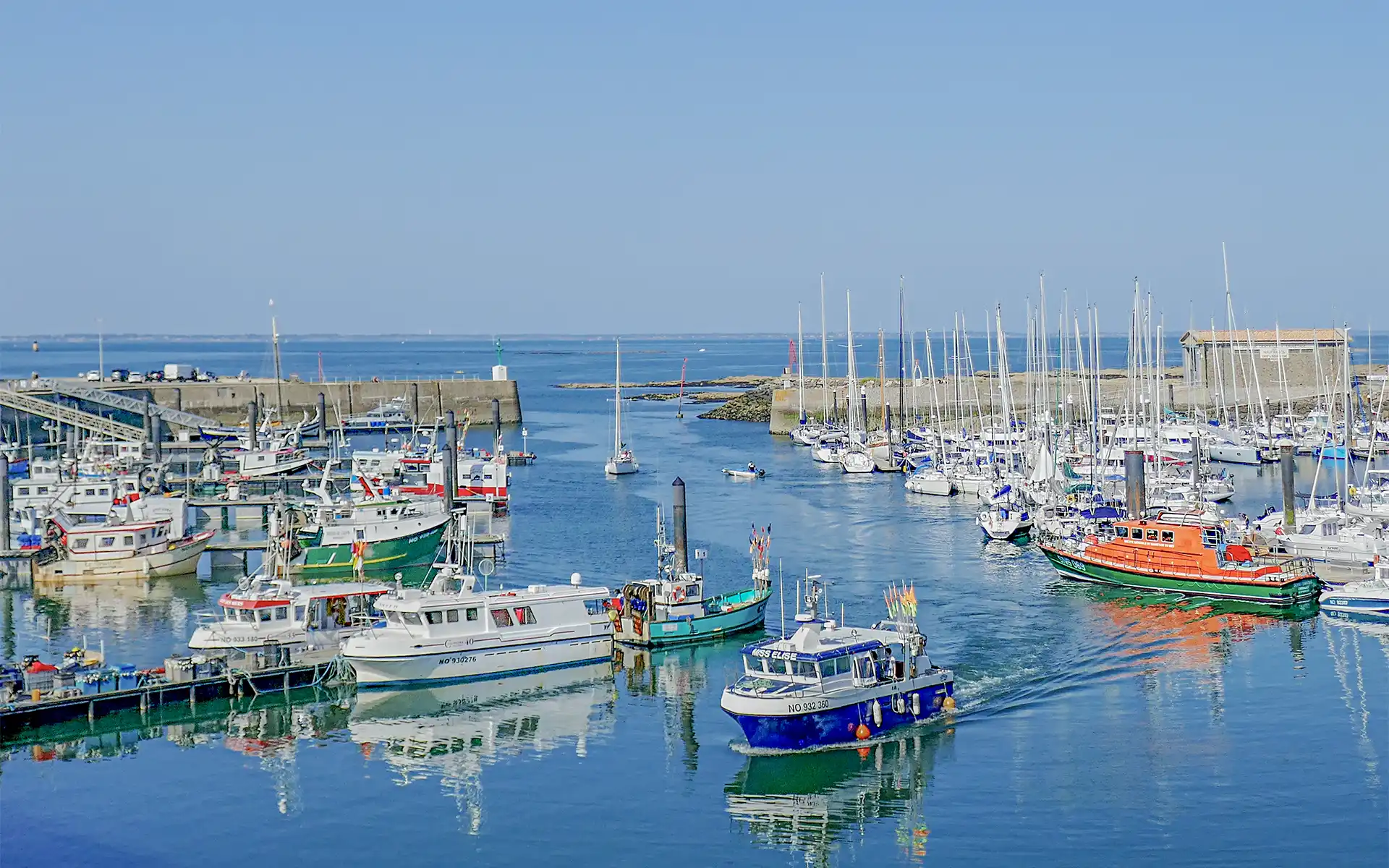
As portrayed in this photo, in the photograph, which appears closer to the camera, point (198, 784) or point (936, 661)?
point (198, 784)

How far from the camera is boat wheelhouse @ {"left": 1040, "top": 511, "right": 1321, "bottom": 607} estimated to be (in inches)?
1815

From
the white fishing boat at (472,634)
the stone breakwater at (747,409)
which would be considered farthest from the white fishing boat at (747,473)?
the white fishing boat at (472,634)

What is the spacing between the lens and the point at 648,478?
85.0 meters

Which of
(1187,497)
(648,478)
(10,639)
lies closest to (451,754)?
(10,639)

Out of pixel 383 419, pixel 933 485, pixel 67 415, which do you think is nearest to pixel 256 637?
pixel 933 485

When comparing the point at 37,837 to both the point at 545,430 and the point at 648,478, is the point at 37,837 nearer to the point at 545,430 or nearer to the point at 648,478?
the point at 648,478

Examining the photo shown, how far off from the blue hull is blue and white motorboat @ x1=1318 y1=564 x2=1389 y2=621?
18.6 meters

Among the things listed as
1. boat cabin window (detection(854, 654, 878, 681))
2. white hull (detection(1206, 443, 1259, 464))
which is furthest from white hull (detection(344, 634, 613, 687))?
white hull (detection(1206, 443, 1259, 464))

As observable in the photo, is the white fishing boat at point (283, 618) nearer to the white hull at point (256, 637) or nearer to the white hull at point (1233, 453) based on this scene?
the white hull at point (256, 637)

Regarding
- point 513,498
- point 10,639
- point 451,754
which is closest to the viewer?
point 451,754

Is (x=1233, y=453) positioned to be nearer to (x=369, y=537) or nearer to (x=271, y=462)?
(x=369, y=537)

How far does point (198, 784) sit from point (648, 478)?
5410 cm

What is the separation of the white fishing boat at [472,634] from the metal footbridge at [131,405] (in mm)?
61421

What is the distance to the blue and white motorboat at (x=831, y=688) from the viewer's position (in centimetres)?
3152
